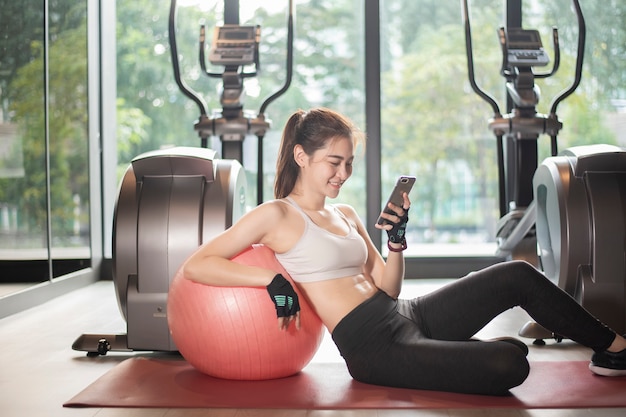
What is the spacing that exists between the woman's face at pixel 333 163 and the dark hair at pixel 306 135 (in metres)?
0.02

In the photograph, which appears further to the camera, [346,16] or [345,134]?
[346,16]

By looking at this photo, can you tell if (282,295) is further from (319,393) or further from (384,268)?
(384,268)

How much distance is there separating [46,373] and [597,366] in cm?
200

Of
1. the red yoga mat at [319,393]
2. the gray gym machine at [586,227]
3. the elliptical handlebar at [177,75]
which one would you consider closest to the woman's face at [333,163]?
the red yoga mat at [319,393]

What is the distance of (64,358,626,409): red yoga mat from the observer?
2459 mm

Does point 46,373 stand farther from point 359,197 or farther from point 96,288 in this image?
point 359,197

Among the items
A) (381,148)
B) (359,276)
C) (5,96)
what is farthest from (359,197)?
(359,276)

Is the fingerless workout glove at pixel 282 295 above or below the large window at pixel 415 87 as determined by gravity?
below

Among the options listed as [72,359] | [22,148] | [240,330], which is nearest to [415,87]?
[22,148]

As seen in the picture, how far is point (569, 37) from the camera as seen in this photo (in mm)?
5828

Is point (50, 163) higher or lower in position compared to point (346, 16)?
lower

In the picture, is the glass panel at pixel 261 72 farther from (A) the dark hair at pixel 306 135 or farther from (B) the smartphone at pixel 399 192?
(B) the smartphone at pixel 399 192

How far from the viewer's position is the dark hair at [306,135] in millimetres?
2699

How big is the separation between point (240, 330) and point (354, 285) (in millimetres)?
411
